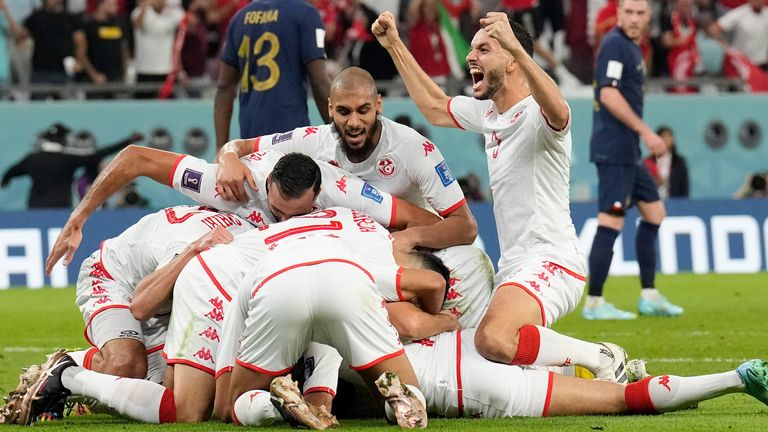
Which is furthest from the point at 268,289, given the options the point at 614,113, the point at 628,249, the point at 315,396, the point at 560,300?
the point at 628,249

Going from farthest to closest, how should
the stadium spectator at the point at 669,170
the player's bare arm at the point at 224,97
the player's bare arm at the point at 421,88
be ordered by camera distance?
the stadium spectator at the point at 669,170
the player's bare arm at the point at 224,97
the player's bare arm at the point at 421,88

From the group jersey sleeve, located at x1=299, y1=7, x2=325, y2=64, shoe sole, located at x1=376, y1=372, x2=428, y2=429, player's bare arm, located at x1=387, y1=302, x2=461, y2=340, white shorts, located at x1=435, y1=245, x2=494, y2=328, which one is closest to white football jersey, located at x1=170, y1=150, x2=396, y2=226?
white shorts, located at x1=435, y1=245, x2=494, y2=328

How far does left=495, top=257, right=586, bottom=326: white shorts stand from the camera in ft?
23.0

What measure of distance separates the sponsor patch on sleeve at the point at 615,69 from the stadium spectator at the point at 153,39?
257 inches

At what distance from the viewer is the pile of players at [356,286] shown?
19.6 ft

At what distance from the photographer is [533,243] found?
7.29m

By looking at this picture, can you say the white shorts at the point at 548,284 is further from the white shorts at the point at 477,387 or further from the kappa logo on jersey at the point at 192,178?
the kappa logo on jersey at the point at 192,178

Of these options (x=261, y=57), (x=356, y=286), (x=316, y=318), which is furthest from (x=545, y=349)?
(x=261, y=57)

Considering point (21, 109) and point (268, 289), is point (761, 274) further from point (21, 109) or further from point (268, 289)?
point (268, 289)

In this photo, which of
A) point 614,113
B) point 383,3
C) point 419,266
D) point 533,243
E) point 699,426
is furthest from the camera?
point 383,3

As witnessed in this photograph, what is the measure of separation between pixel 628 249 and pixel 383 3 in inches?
181

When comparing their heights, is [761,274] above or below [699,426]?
Answer: below

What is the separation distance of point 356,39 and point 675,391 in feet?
34.3

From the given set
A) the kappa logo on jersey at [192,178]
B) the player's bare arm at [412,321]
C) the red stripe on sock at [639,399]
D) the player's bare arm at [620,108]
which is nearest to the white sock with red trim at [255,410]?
the player's bare arm at [412,321]
